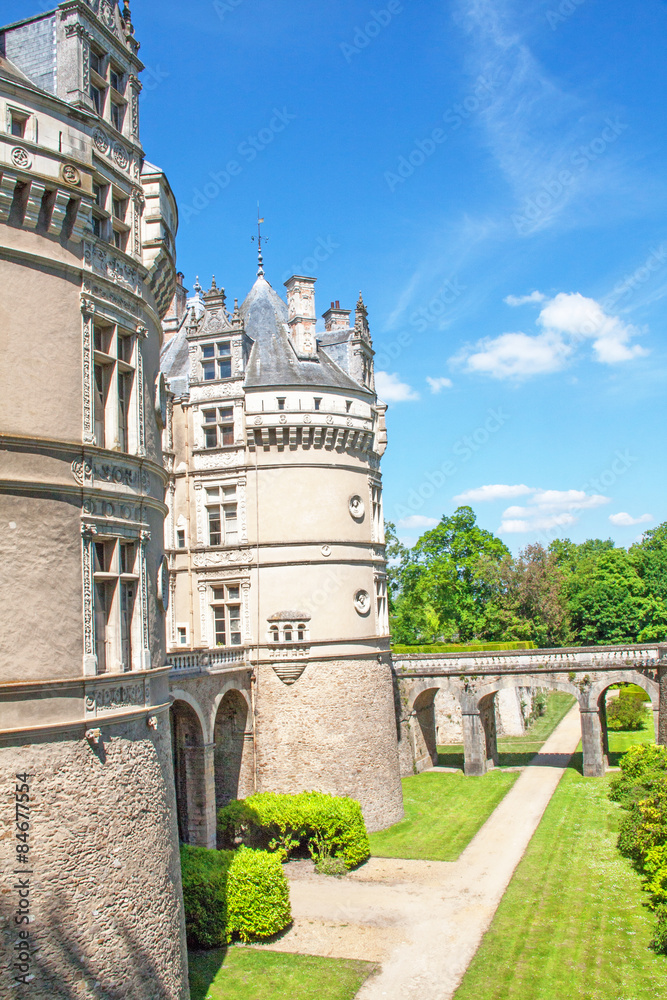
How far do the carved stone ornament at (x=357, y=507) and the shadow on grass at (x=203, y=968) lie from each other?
677 inches

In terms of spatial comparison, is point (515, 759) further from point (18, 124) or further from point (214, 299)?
point (18, 124)

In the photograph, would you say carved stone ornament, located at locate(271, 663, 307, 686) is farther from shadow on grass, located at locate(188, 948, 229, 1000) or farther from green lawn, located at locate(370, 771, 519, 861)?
shadow on grass, located at locate(188, 948, 229, 1000)

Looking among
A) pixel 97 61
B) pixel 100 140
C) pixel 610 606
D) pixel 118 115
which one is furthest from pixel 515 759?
pixel 97 61

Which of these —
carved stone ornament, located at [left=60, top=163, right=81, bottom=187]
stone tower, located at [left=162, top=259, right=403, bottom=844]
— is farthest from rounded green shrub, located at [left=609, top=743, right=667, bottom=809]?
carved stone ornament, located at [left=60, top=163, right=81, bottom=187]

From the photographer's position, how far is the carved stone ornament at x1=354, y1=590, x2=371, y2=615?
3244cm

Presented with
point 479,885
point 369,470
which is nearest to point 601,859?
point 479,885

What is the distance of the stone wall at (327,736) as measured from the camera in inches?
1172

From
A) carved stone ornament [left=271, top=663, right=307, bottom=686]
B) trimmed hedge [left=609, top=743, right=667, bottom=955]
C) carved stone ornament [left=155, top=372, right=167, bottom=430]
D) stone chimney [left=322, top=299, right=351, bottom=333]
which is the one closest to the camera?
carved stone ornament [left=155, top=372, right=167, bottom=430]

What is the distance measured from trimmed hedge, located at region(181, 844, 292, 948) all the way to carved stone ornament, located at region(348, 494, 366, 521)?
14.9 meters

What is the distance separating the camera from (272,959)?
19812 mm

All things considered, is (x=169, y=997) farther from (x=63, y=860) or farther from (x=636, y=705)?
(x=636, y=705)

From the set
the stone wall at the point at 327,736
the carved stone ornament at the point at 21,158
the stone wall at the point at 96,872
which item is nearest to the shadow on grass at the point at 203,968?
the stone wall at the point at 96,872

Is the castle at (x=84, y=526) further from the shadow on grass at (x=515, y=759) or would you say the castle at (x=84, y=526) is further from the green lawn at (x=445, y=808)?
the shadow on grass at (x=515, y=759)

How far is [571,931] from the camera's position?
833 inches
